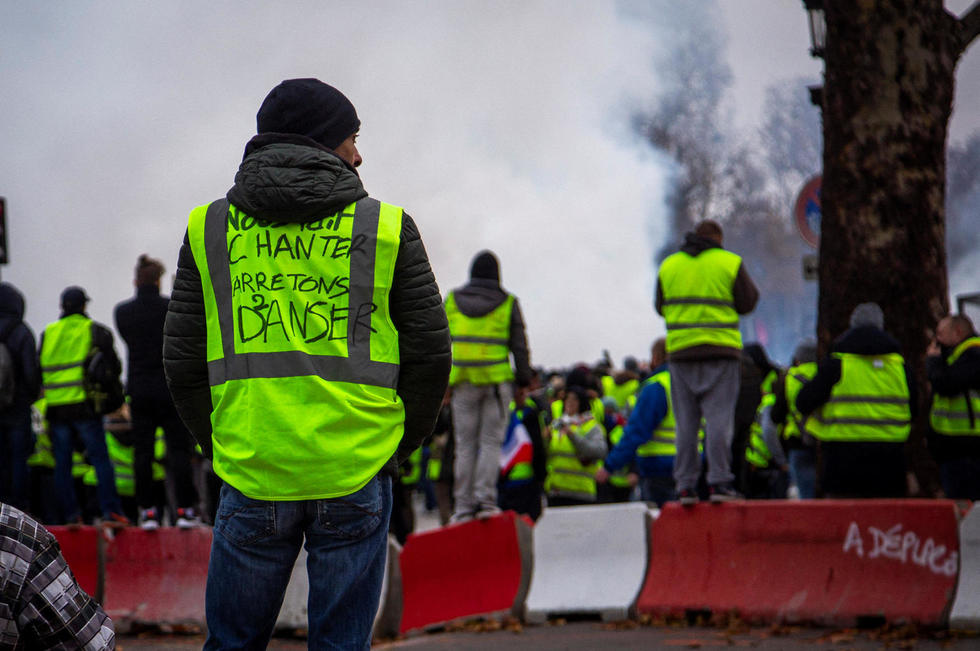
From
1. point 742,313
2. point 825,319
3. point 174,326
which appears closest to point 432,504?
point 825,319

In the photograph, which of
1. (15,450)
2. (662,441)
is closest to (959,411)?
(662,441)

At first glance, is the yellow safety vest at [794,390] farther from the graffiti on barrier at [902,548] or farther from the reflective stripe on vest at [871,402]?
the graffiti on barrier at [902,548]

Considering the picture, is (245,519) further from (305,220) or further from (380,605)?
(380,605)

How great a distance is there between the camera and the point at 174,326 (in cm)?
338

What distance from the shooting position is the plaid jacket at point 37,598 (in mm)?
2438

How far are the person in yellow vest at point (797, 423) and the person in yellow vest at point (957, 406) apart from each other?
1.73m

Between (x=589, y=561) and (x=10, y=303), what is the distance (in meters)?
5.47

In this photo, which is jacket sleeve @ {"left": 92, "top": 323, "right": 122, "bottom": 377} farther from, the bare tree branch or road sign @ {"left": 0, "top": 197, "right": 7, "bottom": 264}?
the bare tree branch

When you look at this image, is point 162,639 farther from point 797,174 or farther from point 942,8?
point 797,174

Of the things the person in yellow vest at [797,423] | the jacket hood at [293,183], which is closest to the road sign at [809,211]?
the person in yellow vest at [797,423]

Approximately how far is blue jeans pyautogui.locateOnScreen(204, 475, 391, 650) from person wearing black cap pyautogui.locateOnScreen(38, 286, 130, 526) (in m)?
7.82

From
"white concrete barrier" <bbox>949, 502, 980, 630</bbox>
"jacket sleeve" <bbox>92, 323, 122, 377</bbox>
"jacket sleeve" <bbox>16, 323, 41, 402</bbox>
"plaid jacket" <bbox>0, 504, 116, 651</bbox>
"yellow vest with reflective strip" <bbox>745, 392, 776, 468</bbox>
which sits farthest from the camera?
"yellow vest with reflective strip" <bbox>745, 392, 776, 468</bbox>

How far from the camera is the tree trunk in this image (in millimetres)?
10273

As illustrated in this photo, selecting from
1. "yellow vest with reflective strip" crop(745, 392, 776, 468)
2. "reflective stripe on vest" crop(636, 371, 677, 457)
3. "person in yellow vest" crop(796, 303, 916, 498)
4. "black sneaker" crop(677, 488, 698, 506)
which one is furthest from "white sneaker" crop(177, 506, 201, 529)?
"yellow vest with reflective strip" crop(745, 392, 776, 468)
